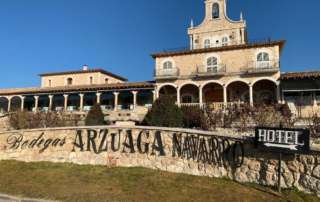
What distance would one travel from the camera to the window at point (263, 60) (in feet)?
86.1

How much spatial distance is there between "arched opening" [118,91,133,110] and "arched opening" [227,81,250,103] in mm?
11154

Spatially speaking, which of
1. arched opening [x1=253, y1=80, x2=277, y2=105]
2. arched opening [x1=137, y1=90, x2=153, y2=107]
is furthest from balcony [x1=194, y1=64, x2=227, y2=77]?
arched opening [x1=137, y1=90, x2=153, y2=107]

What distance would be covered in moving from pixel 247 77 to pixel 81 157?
19197 millimetres

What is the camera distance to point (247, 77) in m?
26.9

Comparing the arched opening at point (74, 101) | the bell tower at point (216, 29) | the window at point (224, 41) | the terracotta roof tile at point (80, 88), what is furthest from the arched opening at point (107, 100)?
the window at point (224, 41)

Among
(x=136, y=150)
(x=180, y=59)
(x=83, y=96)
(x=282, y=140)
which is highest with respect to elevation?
(x=180, y=59)

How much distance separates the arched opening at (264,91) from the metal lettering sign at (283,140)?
19.7 meters

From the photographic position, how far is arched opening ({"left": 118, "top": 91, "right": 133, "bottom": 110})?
105 ft

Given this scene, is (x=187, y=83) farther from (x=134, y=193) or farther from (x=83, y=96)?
(x=134, y=193)

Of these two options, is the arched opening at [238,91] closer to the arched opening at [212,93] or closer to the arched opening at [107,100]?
the arched opening at [212,93]

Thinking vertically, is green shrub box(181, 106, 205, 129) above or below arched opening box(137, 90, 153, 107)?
below

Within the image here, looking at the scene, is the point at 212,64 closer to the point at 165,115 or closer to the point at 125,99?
the point at 125,99

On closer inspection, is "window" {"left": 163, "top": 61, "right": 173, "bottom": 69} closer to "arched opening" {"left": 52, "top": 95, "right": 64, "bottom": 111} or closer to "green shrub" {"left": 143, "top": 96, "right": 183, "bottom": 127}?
"arched opening" {"left": 52, "top": 95, "right": 64, "bottom": 111}

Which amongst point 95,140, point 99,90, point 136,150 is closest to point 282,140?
point 136,150
